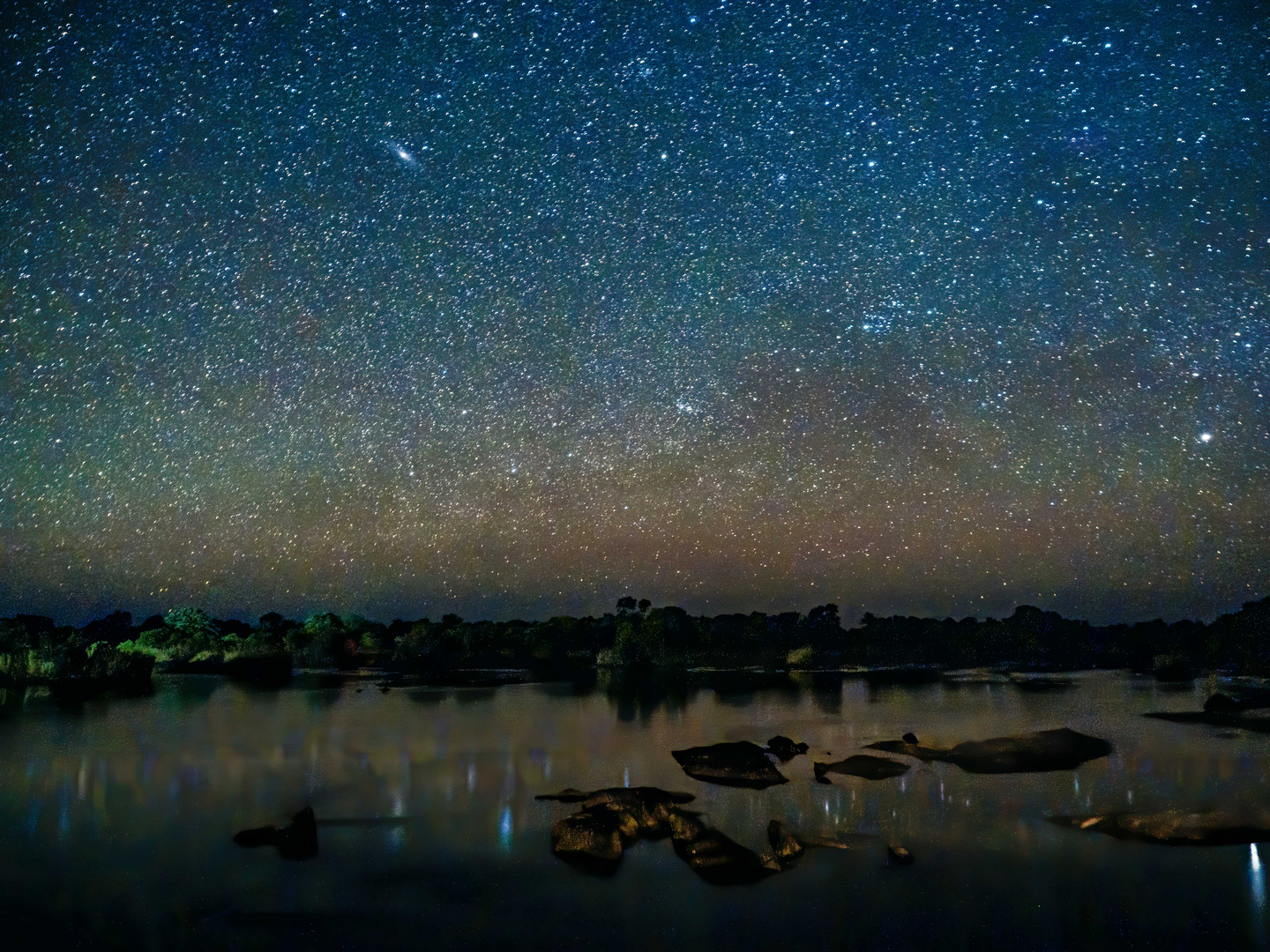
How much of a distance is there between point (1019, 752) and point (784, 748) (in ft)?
29.3

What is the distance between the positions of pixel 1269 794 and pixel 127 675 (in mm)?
85738

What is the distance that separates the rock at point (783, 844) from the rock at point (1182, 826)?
8419 mm

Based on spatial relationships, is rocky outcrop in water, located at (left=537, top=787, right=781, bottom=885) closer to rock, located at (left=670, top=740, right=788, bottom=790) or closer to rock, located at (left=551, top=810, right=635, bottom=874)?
rock, located at (left=551, top=810, right=635, bottom=874)

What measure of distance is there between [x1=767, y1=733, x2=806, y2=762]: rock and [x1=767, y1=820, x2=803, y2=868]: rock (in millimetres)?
13223

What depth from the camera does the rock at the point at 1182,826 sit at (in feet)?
71.1

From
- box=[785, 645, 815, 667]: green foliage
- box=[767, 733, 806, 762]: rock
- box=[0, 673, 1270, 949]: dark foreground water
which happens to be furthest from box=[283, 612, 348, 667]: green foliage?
box=[767, 733, 806, 762]: rock

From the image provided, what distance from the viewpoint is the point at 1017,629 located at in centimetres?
15112

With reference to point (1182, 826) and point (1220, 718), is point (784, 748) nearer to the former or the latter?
point (1182, 826)

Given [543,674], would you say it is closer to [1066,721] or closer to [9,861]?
[1066,721]

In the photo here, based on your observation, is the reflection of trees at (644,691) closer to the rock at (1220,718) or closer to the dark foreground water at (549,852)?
the dark foreground water at (549,852)

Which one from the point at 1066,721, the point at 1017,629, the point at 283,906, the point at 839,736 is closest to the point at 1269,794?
the point at 839,736

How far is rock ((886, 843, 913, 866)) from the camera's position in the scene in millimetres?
19341

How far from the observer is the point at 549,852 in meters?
20.4

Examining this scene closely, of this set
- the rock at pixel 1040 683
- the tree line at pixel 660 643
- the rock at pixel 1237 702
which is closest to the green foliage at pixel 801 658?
the tree line at pixel 660 643
